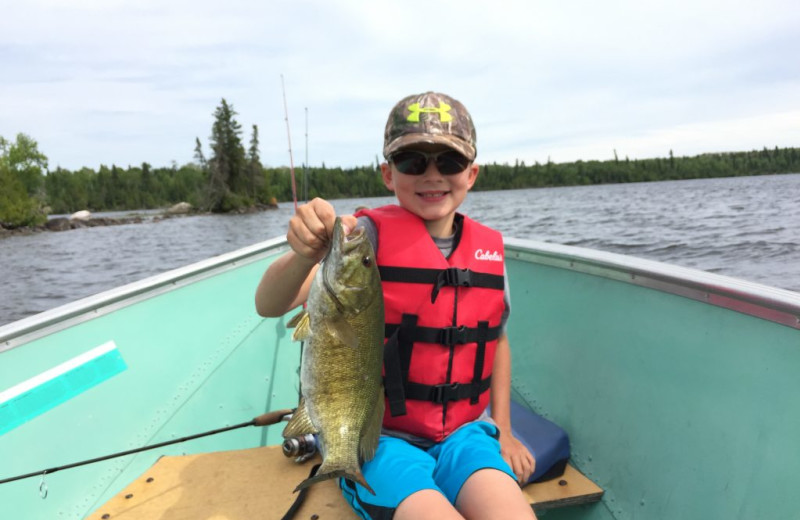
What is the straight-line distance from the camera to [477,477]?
1890mm

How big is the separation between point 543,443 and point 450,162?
1570 millimetres

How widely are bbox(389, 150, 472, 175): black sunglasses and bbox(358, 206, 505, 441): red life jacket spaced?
240 mm

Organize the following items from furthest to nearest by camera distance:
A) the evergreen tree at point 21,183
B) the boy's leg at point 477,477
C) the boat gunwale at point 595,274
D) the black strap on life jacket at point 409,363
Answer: the evergreen tree at point 21,183 → the black strap on life jacket at point 409,363 → the boat gunwale at point 595,274 → the boy's leg at point 477,477

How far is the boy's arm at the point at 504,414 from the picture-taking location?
2.44 m

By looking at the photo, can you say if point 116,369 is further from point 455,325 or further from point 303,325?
point 455,325

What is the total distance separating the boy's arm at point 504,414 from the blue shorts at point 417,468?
1.01 ft

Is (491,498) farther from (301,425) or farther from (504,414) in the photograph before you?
(504,414)

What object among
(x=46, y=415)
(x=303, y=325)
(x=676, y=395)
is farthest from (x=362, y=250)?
(x=46, y=415)

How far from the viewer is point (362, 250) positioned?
1657 mm

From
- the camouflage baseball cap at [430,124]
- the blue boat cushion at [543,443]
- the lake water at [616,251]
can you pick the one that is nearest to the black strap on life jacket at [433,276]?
the camouflage baseball cap at [430,124]

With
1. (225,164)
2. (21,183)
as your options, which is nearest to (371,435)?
(21,183)

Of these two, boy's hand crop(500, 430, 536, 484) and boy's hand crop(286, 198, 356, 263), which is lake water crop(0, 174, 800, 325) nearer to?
boy's hand crop(500, 430, 536, 484)

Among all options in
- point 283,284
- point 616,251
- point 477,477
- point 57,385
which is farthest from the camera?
point 616,251

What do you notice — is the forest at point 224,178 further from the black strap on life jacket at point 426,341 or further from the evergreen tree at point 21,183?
the black strap on life jacket at point 426,341
